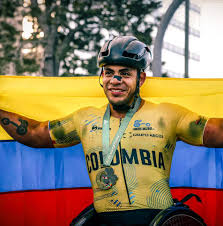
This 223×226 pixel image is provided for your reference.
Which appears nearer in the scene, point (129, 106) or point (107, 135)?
point (107, 135)

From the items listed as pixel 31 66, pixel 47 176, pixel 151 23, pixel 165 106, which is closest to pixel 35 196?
pixel 47 176

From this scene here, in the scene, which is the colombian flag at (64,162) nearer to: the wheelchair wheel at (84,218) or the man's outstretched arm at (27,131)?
the man's outstretched arm at (27,131)

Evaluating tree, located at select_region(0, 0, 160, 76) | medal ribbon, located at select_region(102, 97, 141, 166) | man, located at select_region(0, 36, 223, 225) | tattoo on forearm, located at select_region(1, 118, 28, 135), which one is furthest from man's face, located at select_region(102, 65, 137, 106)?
tree, located at select_region(0, 0, 160, 76)

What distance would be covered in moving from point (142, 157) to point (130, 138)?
214 millimetres

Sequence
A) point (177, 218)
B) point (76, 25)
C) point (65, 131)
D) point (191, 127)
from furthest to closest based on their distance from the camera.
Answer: point (76, 25)
point (65, 131)
point (191, 127)
point (177, 218)

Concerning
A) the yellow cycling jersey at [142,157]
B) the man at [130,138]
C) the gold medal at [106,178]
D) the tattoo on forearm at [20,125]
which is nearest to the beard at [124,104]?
the man at [130,138]

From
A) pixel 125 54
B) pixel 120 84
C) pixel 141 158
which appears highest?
pixel 125 54

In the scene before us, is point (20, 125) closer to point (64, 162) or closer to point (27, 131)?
point (27, 131)

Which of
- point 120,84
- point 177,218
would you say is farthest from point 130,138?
point 177,218

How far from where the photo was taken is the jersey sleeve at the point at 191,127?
3293 mm

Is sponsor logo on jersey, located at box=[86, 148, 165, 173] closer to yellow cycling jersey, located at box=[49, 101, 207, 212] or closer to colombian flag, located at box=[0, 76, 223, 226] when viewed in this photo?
yellow cycling jersey, located at box=[49, 101, 207, 212]

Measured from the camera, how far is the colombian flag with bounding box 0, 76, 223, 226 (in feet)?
13.3

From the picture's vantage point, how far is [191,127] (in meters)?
3.31

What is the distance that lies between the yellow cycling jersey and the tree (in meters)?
9.49
